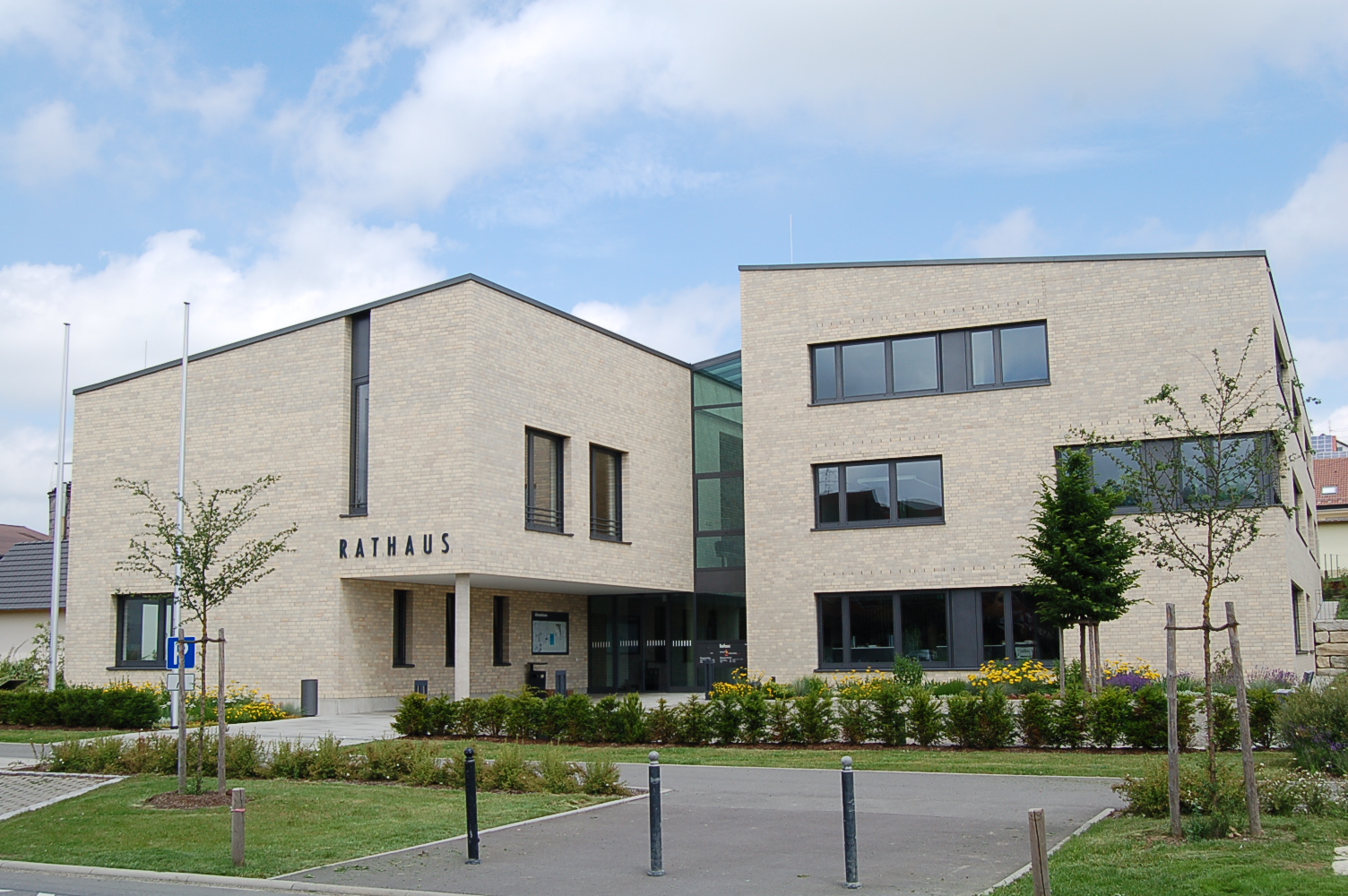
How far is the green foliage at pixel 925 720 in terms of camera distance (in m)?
19.3

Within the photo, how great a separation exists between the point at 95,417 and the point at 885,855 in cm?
2764

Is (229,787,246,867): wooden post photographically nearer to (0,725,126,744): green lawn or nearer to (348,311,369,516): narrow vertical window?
(0,725,126,744): green lawn

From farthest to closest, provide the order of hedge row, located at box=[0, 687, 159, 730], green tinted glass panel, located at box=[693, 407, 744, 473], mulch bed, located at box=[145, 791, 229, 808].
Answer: green tinted glass panel, located at box=[693, 407, 744, 473] < hedge row, located at box=[0, 687, 159, 730] < mulch bed, located at box=[145, 791, 229, 808]

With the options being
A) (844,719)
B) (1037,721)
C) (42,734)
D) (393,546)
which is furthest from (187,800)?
(393,546)

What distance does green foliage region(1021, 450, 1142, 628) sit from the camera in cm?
Answer: 2209

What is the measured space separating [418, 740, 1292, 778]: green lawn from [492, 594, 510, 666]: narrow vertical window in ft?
40.0

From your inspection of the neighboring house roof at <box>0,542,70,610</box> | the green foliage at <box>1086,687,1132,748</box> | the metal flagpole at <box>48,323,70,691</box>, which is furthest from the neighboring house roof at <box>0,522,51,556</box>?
the green foliage at <box>1086,687,1132,748</box>

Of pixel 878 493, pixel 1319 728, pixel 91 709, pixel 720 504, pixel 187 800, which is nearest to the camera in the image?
pixel 187 800

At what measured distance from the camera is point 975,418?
29.4m

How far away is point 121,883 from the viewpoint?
1060 centimetres

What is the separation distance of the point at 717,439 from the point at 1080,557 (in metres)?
14.0

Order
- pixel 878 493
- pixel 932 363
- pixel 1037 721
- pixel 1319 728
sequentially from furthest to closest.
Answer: pixel 878 493, pixel 932 363, pixel 1037 721, pixel 1319 728

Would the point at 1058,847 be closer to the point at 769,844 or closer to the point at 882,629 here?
the point at 769,844

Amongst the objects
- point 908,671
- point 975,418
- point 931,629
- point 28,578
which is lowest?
point 908,671
